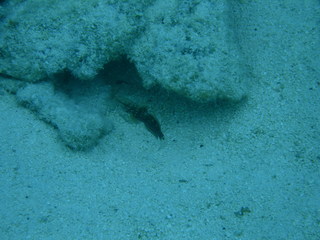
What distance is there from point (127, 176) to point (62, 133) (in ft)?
2.72

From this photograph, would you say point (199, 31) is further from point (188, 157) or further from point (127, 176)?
point (127, 176)

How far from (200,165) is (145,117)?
0.94 metres

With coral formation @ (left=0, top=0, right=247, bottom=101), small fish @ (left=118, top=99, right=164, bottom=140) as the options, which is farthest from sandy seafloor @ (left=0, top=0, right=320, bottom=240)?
coral formation @ (left=0, top=0, right=247, bottom=101)

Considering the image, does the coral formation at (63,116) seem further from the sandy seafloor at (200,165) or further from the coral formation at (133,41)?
the coral formation at (133,41)

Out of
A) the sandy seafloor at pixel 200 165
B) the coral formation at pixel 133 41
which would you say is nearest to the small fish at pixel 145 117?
the sandy seafloor at pixel 200 165

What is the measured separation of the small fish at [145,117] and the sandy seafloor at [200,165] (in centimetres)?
8

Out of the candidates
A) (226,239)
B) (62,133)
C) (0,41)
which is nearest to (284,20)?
(226,239)

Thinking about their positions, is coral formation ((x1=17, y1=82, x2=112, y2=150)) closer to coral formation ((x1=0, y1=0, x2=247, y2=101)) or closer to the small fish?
coral formation ((x1=0, y1=0, x2=247, y2=101))

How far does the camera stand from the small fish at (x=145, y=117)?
3.29m

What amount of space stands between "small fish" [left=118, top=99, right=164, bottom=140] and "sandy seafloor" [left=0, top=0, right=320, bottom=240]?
3.1 inches

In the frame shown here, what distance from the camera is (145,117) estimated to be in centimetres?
336

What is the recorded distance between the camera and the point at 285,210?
99.8 inches

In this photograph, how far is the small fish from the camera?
329 cm

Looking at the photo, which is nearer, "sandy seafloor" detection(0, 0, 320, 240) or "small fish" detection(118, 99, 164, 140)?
"sandy seafloor" detection(0, 0, 320, 240)
